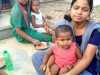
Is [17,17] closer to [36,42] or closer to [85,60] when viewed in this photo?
[36,42]

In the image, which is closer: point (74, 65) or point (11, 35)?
point (74, 65)

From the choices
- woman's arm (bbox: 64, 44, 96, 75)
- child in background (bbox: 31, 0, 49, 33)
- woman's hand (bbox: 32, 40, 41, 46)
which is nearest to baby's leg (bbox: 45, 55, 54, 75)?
woman's arm (bbox: 64, 44, 96, 75)

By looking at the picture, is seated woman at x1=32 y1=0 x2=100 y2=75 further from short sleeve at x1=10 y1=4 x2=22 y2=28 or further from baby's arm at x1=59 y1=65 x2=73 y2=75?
short sleeve at x1=10 y1=4 x2=22 y2=28

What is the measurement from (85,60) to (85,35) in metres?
0.21

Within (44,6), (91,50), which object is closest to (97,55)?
(91,50)

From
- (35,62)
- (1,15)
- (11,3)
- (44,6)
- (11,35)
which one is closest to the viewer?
(35,62)

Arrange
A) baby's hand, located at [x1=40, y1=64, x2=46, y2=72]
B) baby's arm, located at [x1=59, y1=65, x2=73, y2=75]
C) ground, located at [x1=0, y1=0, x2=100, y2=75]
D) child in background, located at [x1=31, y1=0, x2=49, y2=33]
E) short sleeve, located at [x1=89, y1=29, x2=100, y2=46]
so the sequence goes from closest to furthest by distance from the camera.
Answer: short sleeve, located at [x1=89, y1=29, x2=100, y2=46]
baby's arm, located at [x1=59, y1=65, x2=73, y2=75]
baby's hand, located at [x1=40, y1=64, x2=46, y2=72]
ground, located at [x1=0, y1=0, x2=100, y2=75]
child in background, located at [x1=31, y1=0, x2=49, y2=33]

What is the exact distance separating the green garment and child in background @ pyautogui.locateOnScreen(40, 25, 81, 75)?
5.79 feet

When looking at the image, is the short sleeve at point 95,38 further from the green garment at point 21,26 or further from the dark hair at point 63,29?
the green garment at point 21,26

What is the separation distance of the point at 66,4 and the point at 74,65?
416cm

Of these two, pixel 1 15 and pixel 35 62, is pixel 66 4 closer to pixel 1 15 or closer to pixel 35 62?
pixel 1 15

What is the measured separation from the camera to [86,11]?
7.92ft

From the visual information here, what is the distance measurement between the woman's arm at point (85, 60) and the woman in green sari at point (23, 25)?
1889mm

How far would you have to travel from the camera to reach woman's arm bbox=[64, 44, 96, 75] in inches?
A: 91.5
